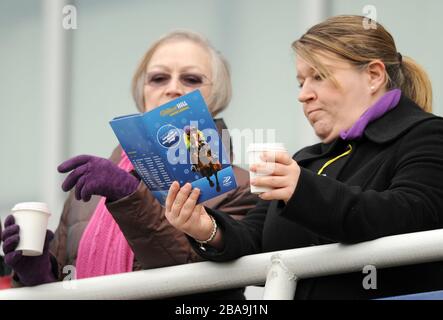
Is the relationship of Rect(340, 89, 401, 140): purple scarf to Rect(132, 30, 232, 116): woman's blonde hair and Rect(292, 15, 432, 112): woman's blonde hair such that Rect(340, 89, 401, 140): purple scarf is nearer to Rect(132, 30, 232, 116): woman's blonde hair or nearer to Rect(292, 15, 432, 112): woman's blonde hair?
Rect(292, 15, 432, 112): woman's blonde hair

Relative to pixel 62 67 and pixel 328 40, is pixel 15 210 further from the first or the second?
pixel 62 67

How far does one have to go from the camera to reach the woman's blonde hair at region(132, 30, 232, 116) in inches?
144

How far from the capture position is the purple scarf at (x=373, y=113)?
110 inches

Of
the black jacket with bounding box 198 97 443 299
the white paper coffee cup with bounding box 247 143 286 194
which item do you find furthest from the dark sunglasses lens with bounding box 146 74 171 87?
the white paper coffee cup with bounding box 247 143 286 194

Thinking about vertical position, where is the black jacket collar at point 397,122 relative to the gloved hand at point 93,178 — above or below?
above

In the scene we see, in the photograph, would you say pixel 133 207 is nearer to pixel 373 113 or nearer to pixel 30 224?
pixel 30 224

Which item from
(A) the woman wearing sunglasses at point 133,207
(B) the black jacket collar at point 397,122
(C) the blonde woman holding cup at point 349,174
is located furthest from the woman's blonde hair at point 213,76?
(B) the black jacket collar at point 397,122

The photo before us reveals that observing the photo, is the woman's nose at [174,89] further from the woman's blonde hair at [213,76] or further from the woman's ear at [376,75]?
the woman's ear at [376,75]

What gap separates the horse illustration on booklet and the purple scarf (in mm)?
393

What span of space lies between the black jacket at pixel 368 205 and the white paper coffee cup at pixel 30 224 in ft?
1.71

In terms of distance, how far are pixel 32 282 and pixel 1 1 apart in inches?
136

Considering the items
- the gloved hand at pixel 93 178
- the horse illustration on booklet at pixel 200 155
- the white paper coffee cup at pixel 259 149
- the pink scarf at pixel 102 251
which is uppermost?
the white paper coffee cup at pixel 259 149

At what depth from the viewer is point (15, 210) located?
3.04 m

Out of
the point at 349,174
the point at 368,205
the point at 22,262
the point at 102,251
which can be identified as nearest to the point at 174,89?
the point at 102,251
